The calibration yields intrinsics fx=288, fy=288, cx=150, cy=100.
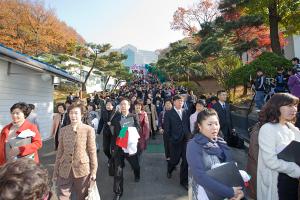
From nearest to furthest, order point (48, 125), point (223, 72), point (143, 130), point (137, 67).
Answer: point (143, 130), point (48, 125), point (223, 72), point (137, 67)

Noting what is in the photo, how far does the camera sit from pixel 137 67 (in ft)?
210

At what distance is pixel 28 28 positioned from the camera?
2552cm

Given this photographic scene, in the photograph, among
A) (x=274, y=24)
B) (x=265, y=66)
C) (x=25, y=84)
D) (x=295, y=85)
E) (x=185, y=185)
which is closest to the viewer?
(x=185, y=185)

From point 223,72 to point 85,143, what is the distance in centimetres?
1750

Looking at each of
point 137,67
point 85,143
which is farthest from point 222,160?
point 137,67

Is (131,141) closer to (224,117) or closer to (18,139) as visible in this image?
(18,139)

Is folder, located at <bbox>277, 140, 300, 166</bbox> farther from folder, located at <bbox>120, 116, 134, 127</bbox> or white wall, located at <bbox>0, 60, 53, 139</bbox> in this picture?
white wall, located at <bbox>0, 60, 53, 139</bbox>

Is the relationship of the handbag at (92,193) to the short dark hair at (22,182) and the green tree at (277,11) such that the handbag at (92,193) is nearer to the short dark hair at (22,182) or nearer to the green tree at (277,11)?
the short dark hair at (22,182)

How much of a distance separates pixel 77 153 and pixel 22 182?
8.51 feet

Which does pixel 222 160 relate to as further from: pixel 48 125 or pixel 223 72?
pixel 223 72

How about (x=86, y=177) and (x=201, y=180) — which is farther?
(x=86, y=177)

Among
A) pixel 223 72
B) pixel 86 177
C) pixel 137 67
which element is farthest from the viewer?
pixel 137 67

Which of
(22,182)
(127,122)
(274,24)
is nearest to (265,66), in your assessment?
(274,24)

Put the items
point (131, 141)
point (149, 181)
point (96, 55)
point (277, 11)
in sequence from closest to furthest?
1. point (131, 141)
2. point (149, 181)
3. point (277, 11)
4. point (96, 55)
